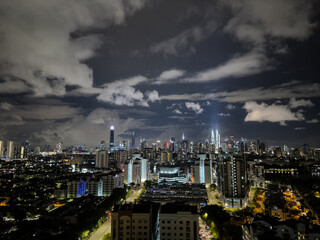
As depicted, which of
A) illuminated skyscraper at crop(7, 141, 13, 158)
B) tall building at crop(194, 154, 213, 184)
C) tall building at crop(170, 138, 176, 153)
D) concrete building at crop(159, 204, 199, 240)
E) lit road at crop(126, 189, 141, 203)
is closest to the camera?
concrete building at crop(159, 204, 199, 240)

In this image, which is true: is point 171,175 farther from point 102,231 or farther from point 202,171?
point 102,231

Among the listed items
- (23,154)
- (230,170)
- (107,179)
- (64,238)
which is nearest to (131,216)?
(64,238)

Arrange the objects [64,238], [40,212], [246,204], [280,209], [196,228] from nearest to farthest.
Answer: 1. [196,228]
2. [64,238]
3. [280,209]
4. [40,212]
5. [246,204]

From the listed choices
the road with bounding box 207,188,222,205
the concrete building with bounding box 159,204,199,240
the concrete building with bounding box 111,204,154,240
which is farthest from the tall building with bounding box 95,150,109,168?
the concrete building with bounding box 111,204,154,240

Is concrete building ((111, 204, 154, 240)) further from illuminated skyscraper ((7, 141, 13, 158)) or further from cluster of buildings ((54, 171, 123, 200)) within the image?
illuminated skyscraper ((7, 141, 13, 158))

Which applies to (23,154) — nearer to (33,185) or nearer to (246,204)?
(33,185)

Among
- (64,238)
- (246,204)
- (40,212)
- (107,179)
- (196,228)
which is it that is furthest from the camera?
(107,179)

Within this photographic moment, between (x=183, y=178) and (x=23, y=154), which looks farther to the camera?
(x=23, y=154)

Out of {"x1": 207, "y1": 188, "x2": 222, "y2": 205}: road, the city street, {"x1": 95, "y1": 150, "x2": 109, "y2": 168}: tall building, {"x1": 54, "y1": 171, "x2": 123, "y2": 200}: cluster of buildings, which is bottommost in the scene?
the city street

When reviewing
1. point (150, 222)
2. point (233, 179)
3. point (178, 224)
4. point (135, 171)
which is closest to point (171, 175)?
point (135, 171)

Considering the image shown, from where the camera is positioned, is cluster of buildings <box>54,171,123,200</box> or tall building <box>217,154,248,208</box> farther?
cluster of buildings <box>54,171,123,200</box>

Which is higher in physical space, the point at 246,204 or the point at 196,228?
the point at 196,228
